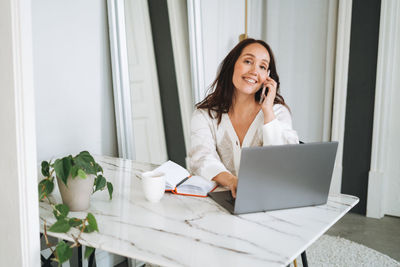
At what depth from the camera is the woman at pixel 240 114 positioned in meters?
1.69

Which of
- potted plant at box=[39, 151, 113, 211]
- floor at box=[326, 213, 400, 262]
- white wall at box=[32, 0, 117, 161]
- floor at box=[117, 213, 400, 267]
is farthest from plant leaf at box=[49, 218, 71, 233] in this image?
floor at box=[326, 213, 400, 262]

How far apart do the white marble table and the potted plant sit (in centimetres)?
5

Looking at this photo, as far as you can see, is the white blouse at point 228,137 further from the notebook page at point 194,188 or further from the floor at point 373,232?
the floor at point 373,232

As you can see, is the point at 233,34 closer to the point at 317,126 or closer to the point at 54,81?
the point at 317,126

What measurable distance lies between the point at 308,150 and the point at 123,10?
1.43 meters

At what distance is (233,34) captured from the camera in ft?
11.1

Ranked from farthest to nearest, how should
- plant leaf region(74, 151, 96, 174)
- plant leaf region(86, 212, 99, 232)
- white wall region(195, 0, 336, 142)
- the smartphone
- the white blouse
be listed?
white wall region(195, 0, 336, 142)
the smartphone
the white blouse
plant leaf region(74, 151, 96, 174)
plant leaf region(86, 212, 99, 232)

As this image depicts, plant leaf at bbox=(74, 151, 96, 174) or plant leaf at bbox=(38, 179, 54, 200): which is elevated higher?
plant leaf at bbox=(74, 151, 96, 174)

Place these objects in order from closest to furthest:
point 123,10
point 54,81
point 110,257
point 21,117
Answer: point 21,117
point 54,81
point 123,10
point 110,257

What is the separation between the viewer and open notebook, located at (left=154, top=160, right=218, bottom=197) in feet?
4.25

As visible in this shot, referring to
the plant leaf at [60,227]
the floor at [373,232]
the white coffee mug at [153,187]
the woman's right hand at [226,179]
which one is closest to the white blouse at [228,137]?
the woman's right hand at [226,179]

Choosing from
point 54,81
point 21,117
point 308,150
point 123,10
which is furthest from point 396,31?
point 21,117

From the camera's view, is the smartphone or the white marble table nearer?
the white marble table

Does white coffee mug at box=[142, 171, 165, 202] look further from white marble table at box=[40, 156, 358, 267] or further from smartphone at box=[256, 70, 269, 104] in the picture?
smartphone at box=[256, 70, 269, 104]
